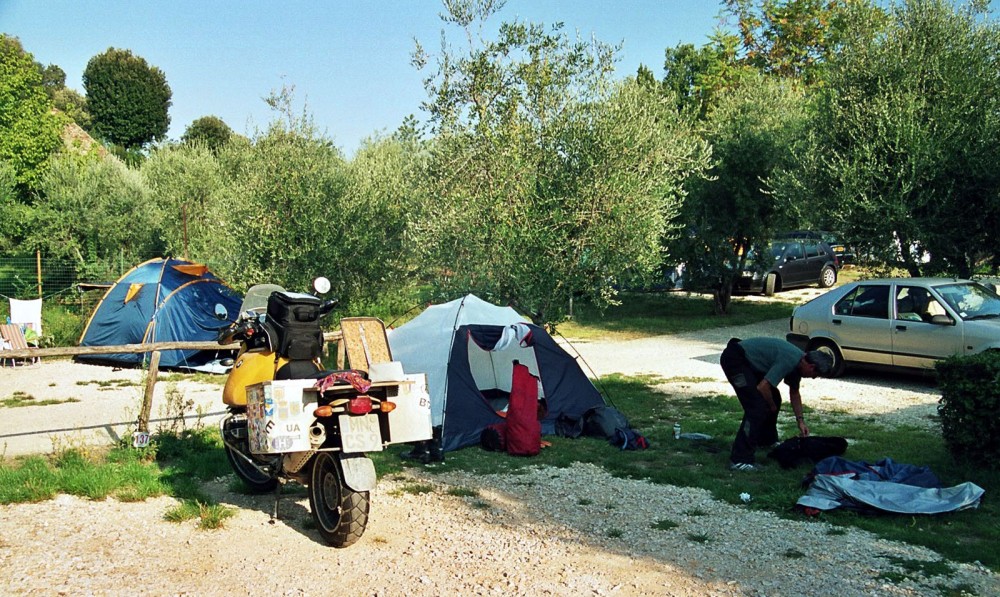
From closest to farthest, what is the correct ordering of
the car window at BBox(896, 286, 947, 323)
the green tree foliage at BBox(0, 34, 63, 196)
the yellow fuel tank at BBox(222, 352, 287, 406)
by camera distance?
the yellow fuel tank at BBox(222, 352, 287, 406) → the car window at BBox(896, 286, 947, 323) → the green tree foliage at BBox(0, 34, 63, 196)

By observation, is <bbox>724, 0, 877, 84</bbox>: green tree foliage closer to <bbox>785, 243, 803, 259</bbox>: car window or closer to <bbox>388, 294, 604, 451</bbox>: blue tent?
<bbox>785, 243, 803, 259</bbox>: car window

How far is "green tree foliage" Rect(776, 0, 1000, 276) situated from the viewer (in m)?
14.2

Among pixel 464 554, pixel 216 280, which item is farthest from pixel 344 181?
pixel 464 554

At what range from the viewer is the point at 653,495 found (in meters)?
6.81

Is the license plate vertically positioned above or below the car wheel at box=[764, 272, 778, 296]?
below

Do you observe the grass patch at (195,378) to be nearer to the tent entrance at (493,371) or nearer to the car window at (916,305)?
the tent entrance at (493,371)

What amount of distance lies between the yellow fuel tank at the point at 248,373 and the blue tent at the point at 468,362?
246 centimetres

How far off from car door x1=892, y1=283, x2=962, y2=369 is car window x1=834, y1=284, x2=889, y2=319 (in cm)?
19

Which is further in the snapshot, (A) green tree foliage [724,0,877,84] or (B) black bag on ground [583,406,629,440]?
(A) green tree foliage [724,0,877,84]

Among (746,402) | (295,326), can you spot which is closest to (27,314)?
(295,326)

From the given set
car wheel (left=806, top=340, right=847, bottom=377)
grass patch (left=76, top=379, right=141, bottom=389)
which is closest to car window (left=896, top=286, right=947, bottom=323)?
car wheel (left=806, top=340, right=847, bottom=377)

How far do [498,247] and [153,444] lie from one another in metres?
5.75

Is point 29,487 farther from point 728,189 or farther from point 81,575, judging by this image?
point 728,189

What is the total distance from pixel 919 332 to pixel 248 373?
9556 mm
